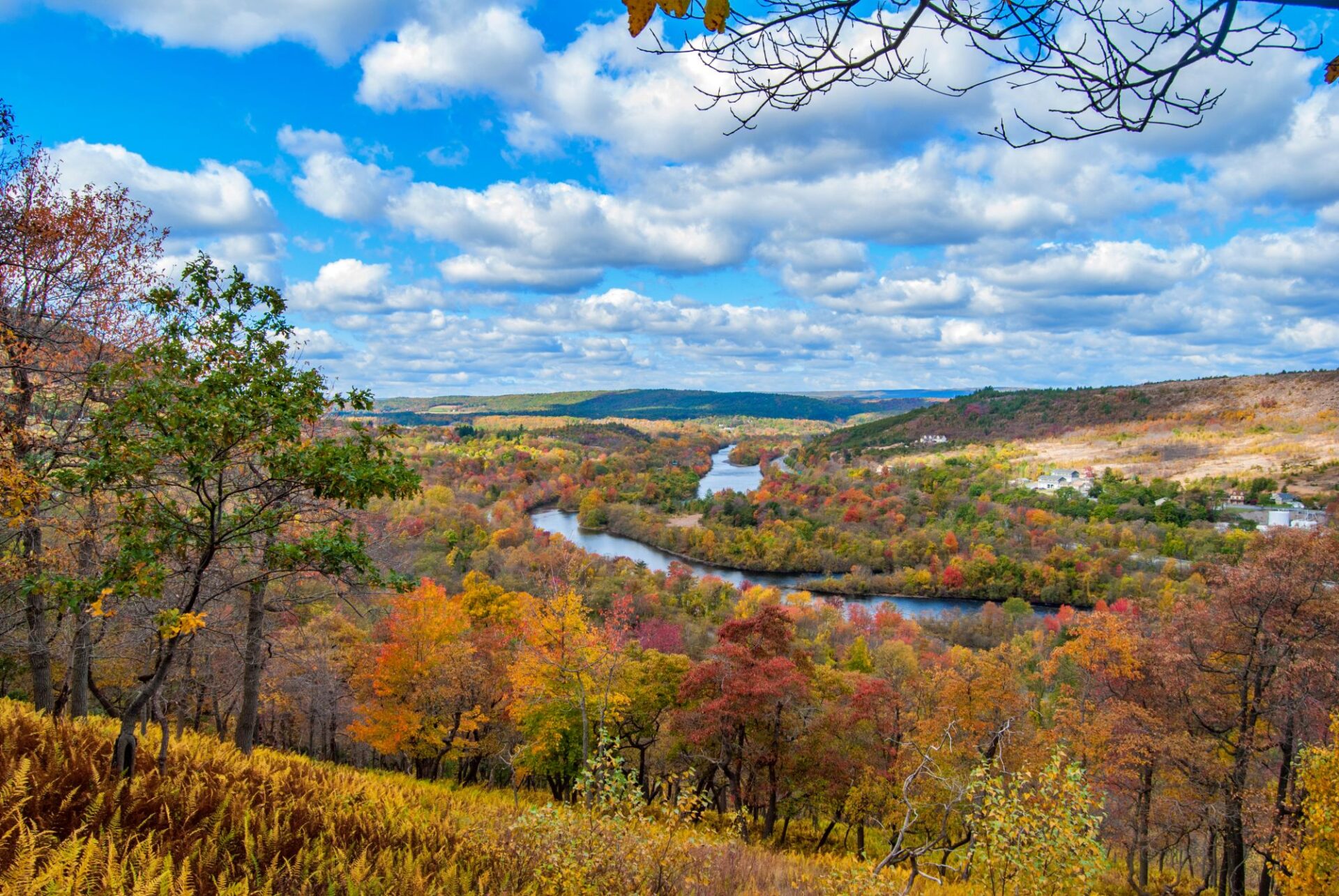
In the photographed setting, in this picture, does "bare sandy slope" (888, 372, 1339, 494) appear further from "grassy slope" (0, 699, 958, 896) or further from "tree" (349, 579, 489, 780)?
"grassy slope" (0, 699, 958, 896)


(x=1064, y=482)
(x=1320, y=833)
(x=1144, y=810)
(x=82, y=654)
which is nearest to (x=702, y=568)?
(x=1144, y=810)

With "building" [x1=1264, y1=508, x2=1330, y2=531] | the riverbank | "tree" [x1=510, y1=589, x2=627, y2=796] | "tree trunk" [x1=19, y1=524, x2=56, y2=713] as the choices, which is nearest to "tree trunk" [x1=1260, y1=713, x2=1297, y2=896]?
"tree" [x1=510, y1=589, x2=627, y2=796]

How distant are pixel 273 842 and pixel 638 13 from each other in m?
5.96

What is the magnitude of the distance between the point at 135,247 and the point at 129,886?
30.8 feet

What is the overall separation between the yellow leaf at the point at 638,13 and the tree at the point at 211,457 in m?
4.63

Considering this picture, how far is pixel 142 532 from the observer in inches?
211

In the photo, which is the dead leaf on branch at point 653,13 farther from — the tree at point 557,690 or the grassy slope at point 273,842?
the tree at point 557,690

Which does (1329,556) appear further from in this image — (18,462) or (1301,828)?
(18,462)

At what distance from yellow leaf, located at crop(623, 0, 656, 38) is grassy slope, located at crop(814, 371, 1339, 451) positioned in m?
165

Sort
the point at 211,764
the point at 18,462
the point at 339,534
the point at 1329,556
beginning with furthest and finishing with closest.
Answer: the point at 1329,556
the point at 211,764
the point at 18,462
the point at 339,534

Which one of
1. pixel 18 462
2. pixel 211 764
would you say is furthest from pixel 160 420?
pixel 211 764

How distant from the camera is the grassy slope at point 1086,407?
13625 centimetres

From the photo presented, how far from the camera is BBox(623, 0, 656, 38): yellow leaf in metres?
1.75

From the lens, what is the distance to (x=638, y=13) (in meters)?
1.77
